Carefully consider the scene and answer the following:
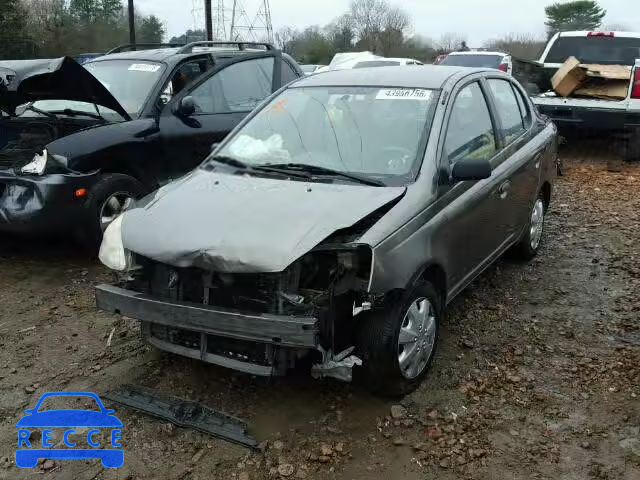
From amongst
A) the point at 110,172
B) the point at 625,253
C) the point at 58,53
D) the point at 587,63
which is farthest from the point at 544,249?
the point at 58,53

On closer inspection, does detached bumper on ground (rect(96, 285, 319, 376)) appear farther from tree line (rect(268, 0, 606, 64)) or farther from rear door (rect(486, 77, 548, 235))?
tree line (rect(268, 0, 606, 64))

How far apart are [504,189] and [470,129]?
559mm

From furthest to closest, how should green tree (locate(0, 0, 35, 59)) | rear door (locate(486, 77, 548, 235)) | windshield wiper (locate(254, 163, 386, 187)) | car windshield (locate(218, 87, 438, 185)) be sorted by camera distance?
green tree (locate(0, 0, 35, 59)), rear door (locate(486, 77, 548, 235)), car windshield (locate(218, 87, 438, 185)), windshield wiper (locate(254, 163, 386, 187))

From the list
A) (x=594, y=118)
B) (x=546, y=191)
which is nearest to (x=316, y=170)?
(x=546, y=191)

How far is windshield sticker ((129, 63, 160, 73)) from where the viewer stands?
6.16 meters

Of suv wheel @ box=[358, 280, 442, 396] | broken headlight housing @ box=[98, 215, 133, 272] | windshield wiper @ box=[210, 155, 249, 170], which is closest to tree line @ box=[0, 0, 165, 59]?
windshield wiper @ box=[210, 155, 249, 170]

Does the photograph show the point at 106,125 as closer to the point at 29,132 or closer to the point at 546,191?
the point at 29,132

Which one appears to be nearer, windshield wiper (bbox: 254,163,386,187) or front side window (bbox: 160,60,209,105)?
windshield wiper (bbox: 254,163,386,187)

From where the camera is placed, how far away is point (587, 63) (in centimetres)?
1005

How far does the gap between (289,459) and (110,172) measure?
3.43m

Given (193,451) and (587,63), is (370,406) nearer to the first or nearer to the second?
(193,451)

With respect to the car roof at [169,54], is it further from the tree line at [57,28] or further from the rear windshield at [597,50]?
the tree line at [57,28]

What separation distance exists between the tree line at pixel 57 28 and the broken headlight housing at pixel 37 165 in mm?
25839

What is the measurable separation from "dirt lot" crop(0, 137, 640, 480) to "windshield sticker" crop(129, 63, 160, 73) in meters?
2.15
